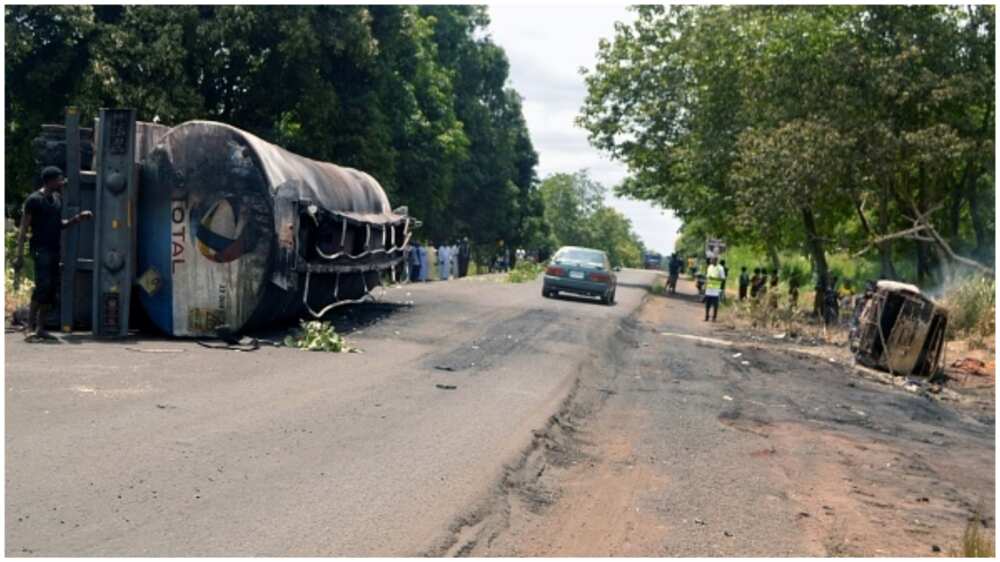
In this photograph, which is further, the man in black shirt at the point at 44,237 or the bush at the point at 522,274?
the bush at the point at 522,274

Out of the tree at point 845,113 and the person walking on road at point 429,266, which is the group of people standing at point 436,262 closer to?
the person walking on road at point 429,266

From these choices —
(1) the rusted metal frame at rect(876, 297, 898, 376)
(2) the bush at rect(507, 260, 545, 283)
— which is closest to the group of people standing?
(2) the bush at rect(507, 260, 545, 283)

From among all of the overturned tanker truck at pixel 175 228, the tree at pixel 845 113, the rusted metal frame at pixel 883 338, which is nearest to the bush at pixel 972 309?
the tree at pixel 845 113

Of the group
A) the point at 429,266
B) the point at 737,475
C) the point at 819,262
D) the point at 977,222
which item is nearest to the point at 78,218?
the point at 737,475

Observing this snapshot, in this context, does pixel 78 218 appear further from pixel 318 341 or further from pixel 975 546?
pixel 975 546

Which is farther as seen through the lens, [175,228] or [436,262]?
[436,262]

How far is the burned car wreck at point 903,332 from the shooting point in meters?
18.5

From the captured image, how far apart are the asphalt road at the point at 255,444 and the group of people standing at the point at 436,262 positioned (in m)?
19.1

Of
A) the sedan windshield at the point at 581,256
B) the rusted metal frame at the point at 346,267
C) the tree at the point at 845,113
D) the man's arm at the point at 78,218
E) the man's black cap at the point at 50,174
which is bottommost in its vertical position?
the rusted metal frame at the point at 346,267

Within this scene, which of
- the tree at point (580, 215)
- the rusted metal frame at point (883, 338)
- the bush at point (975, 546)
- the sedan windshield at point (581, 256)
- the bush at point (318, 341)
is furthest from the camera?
the tree at point (580, 215)

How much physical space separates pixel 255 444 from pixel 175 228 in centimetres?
680

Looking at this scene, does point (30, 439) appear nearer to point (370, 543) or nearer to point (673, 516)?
point (370, 543)

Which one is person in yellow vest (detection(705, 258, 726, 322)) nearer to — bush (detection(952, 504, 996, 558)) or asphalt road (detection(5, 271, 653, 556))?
asphalt road (detection(5, 271, 653, 556))

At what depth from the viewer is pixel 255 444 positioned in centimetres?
757
